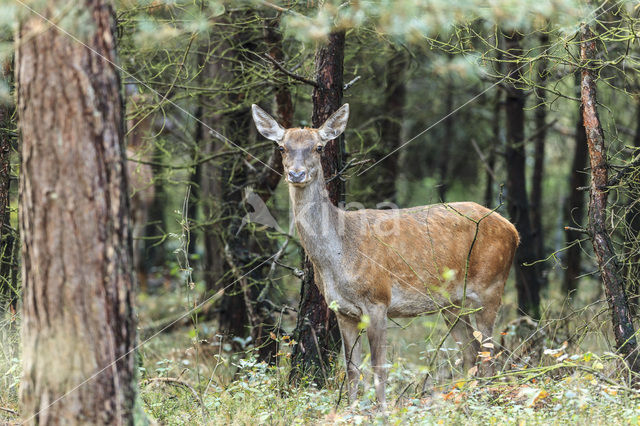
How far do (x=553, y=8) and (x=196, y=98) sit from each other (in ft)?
16.4

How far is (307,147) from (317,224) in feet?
2.48

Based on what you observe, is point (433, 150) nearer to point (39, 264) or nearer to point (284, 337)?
point (284, 337)

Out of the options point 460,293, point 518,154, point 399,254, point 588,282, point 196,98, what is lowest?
point 588,282

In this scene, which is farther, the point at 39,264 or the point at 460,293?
the point at 460,293

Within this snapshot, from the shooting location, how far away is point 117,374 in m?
4.16

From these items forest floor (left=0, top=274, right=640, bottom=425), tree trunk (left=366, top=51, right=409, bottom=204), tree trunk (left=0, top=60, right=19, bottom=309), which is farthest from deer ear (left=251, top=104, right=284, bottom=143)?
tree trunk (left=366, top=51, right=409, bottom=204)

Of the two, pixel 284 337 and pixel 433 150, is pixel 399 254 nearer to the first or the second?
pixel 284 337

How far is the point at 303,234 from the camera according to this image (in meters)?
7.04

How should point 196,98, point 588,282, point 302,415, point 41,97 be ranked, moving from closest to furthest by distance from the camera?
point 41,97
point 302,415
point 196,98
point 588,282

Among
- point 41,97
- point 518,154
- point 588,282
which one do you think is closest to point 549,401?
point 41,97

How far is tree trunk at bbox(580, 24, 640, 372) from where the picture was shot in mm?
6207

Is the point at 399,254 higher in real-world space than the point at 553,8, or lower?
lower

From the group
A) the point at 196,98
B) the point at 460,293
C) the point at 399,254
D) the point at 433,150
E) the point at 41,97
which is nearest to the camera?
the point at 41,97

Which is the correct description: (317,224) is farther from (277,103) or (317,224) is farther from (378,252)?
(277,103)
